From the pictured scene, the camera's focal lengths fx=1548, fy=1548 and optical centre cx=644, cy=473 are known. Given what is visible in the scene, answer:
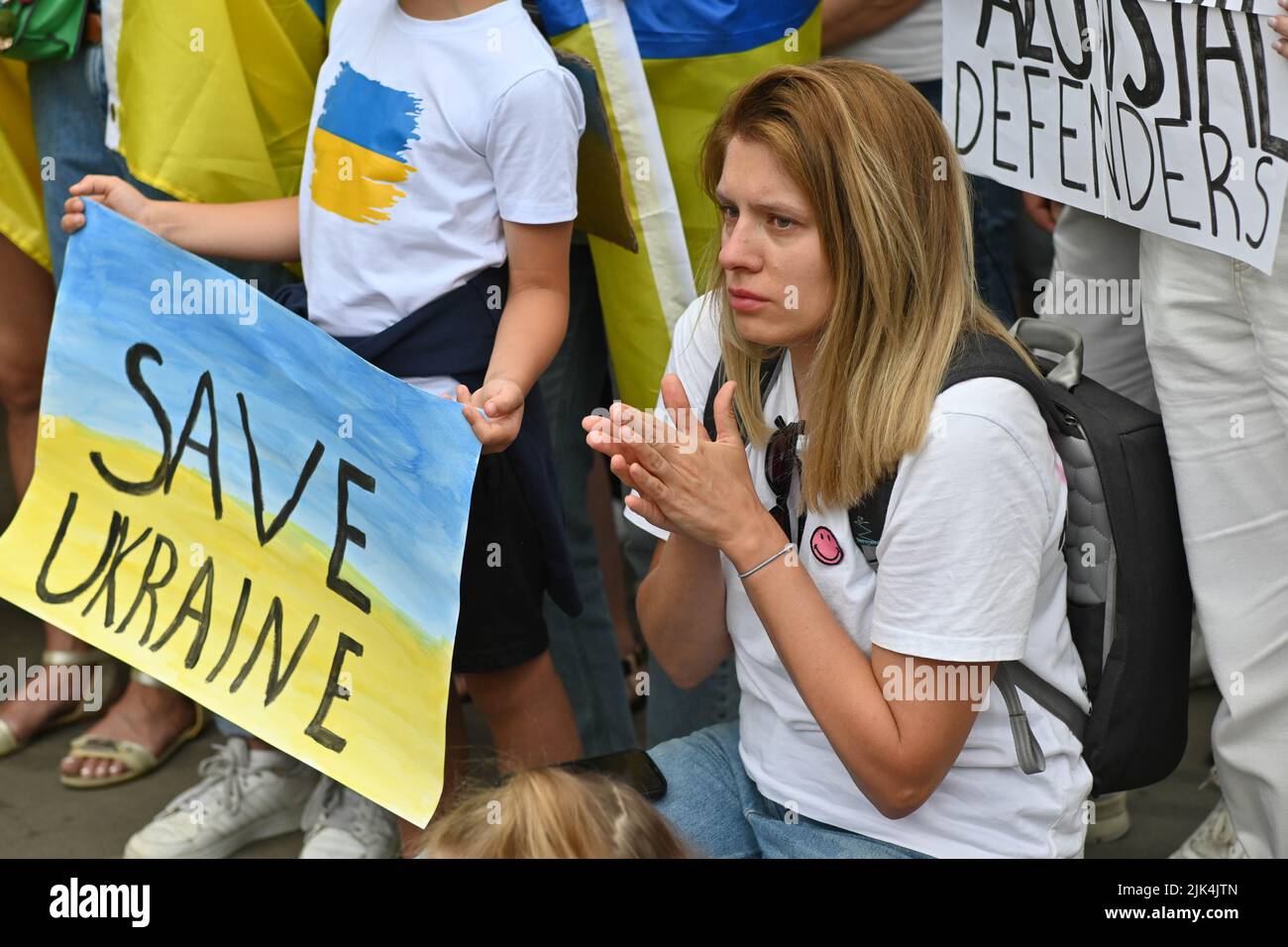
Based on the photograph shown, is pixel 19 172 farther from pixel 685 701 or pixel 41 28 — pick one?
pixel 685 701

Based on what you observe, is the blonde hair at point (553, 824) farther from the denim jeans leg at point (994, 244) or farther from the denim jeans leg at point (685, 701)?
the denim jeans leg at point (994, 244)

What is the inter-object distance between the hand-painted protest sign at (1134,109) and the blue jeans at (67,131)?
4.13 feet

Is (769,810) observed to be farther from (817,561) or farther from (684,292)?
(684,292)

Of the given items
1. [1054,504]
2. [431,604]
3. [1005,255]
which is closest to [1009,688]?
[1054,504]

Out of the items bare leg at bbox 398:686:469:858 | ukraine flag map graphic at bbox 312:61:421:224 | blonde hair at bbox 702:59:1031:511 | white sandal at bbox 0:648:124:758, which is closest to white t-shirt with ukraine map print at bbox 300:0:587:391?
ukraine flag map graphic at bbox 312:61:421:224

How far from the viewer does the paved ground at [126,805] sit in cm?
295

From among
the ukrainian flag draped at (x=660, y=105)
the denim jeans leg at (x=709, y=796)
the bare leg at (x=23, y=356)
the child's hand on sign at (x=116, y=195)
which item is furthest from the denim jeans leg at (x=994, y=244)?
the bare leg at (x=23, y=356)

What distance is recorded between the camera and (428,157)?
2223 mm

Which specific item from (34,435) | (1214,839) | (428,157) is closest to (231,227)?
(428,157)

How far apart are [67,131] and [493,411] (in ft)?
4.28

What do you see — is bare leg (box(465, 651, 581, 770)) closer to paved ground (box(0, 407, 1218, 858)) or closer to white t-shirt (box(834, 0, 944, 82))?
paved ground (box(0, 407, 1218, 858))

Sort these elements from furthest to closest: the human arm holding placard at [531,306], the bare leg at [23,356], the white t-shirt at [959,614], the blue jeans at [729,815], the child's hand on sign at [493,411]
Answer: the bare leg at [23,356]
the human arm holding placard at [531,306]
the child's hand on sign at [493,411]
the blue jeans at [729,815]
the white t-shirt at [959,614]

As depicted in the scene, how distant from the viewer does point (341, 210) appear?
229 cm

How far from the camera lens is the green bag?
265 centimetres
